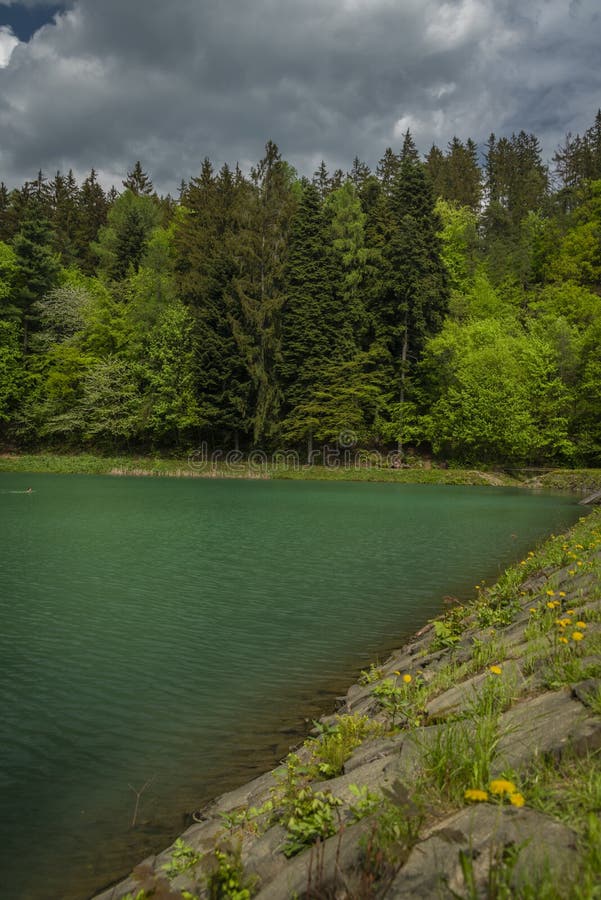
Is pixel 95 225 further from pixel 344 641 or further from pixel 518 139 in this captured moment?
pixel 344 641

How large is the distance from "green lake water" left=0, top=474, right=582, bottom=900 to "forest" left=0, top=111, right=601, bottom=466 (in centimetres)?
2972

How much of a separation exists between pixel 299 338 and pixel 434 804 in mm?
49600

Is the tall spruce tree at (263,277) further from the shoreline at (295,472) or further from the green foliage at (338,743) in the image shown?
the green foliage at (338,743)

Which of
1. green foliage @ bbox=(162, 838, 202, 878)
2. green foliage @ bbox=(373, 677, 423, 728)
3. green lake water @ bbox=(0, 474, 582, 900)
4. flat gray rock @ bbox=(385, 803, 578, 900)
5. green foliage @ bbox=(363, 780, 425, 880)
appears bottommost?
green lake water @ bbox=(0, 474, 582, 900)

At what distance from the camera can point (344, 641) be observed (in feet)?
28.9

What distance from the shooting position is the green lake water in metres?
4.46

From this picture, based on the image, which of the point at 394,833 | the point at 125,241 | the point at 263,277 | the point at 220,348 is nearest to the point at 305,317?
the point at 263,277

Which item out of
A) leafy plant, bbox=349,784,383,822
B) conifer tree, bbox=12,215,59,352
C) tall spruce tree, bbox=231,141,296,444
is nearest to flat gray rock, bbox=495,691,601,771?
leafy plant, bbox=349,784,383,822

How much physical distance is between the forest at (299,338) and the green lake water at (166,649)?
1170 inches

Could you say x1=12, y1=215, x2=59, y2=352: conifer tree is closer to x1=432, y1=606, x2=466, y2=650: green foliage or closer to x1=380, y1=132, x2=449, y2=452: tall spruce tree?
x1=380, y1=132, x2=449, y2=452: tall spruce tree

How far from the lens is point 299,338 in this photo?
168 feet

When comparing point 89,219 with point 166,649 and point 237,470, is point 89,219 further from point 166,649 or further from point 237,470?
point 166,649

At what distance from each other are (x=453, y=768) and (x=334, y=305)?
51.1m

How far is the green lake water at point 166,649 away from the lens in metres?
4.46
